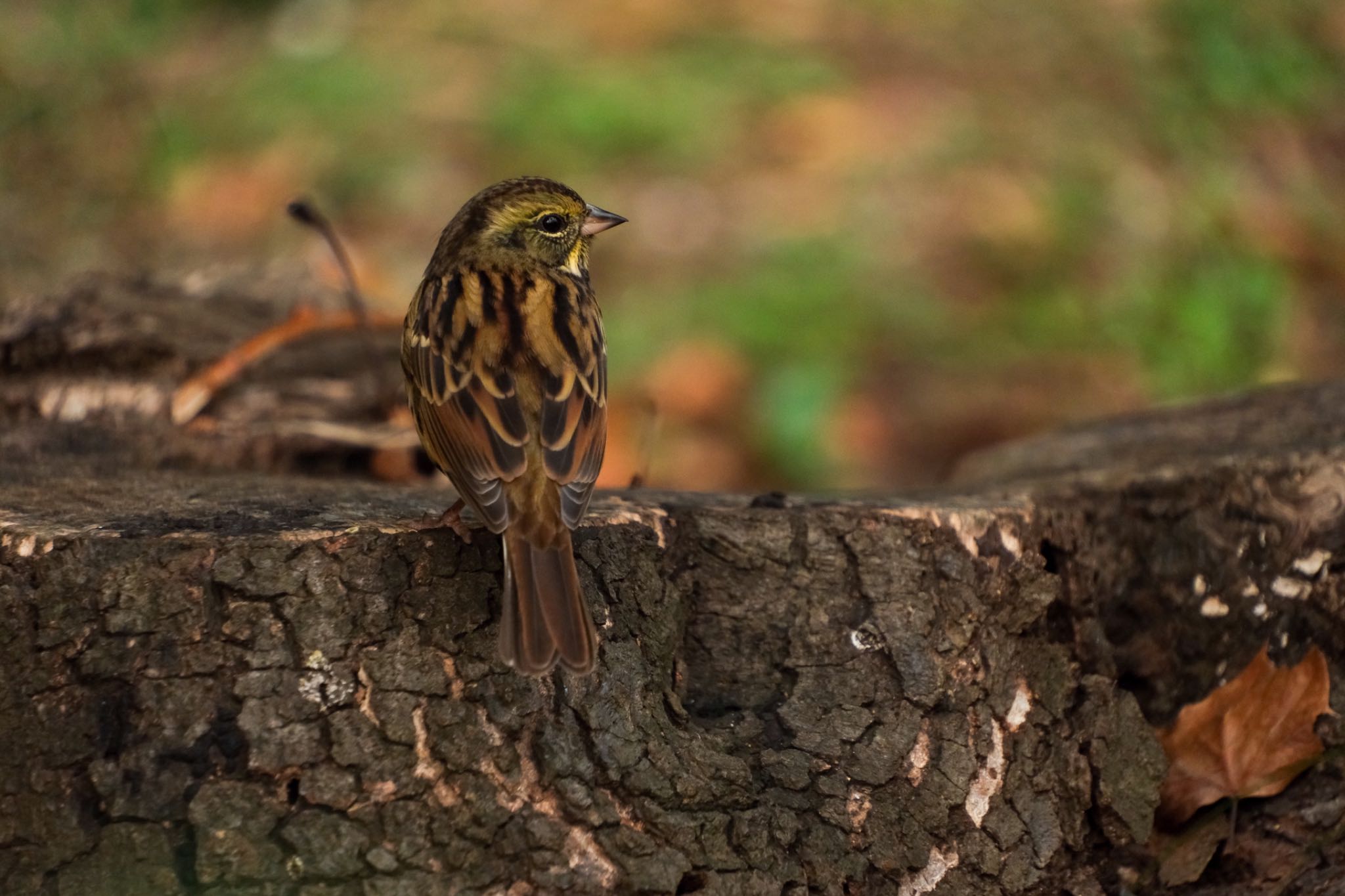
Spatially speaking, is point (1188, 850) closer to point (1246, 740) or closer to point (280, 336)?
point (1246, 740)

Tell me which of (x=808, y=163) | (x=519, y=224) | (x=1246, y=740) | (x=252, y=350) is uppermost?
(x=808, y=163)

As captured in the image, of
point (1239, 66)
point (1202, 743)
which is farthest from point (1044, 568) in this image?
point (1239, 66)

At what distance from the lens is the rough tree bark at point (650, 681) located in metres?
2.56

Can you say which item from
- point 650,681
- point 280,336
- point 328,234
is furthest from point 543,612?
point 280,336

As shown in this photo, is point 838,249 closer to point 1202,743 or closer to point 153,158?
point 153,158

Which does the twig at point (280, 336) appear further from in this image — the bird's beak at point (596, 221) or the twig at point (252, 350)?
the bird's beak at point (596, 221)

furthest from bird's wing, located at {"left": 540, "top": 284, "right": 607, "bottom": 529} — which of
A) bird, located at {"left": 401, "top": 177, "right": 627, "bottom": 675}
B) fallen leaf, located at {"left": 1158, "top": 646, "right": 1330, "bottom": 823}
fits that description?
fallen leaf, located at {"left": 1158, "top": 646, "right": 1330, "bottom": 823}

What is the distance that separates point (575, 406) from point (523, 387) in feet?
0.41

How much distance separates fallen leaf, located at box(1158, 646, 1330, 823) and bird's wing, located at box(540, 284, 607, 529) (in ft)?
4.49

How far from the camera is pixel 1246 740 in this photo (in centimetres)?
310

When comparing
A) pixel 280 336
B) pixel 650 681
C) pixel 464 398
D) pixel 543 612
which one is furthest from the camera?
pixel 280 336

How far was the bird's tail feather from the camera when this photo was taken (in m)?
2.60

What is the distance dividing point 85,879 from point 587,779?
2.80 ft

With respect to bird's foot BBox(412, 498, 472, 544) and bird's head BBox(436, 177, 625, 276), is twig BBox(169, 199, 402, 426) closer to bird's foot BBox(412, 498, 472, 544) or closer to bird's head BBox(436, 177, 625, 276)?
bird's head BBox(436, 177, 625, 276)
